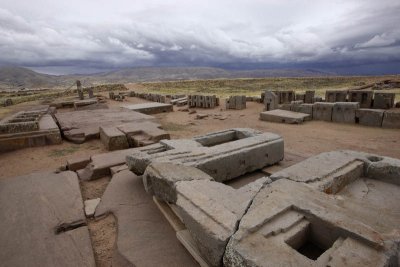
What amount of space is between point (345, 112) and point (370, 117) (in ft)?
2.65

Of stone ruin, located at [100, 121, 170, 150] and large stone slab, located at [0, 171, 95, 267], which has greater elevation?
stone ruin, located at [100, 121, 170, 150]

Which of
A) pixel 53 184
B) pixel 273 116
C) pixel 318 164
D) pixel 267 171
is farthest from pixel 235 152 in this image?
pixel 273 116

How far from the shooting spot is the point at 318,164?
3.11 meters

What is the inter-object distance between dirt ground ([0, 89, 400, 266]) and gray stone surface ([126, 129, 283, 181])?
929mm

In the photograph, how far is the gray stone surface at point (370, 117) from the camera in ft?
27.4

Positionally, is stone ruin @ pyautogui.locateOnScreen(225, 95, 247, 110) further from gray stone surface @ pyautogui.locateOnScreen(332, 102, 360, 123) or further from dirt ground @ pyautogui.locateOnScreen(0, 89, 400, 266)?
gray stone surface @ pyautogui.locateOnScreen(332, 102, 360, 123)

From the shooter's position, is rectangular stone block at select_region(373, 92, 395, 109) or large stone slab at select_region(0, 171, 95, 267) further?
rectangular stone block at select_region(373, 92, 395, 109)

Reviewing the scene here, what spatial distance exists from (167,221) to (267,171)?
1930 mm

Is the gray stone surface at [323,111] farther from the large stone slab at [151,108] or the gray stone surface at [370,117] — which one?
the large stone slab at [151,108]

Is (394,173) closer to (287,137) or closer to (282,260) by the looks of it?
(282,260)

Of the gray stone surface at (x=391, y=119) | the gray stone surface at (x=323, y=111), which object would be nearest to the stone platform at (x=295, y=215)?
the gray stone surface at (x=391, y=119)

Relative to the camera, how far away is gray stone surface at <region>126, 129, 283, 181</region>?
11.3ft

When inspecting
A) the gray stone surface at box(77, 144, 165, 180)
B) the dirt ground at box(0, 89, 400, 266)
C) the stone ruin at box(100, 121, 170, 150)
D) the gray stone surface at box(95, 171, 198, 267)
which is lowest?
the dirt ground at box(0, 89, 400, 266)

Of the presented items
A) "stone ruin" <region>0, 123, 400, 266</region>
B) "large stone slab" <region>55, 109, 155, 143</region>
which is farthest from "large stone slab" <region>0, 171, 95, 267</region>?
"large stone slab" <region>55, 109, 155, 143</region>
